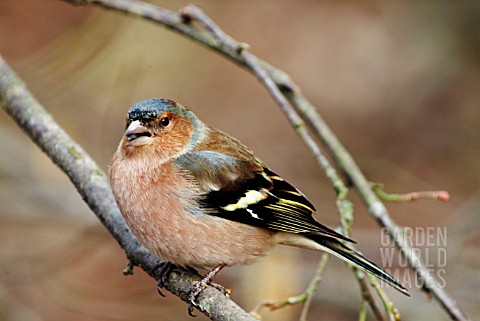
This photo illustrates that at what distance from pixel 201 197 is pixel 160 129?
447 mm

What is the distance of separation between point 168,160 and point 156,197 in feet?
0.86

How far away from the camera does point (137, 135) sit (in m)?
3.74

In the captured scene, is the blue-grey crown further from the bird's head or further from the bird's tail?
the bird's tail

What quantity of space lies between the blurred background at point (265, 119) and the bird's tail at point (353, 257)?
5.50ft

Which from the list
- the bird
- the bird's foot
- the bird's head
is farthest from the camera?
the bird's head

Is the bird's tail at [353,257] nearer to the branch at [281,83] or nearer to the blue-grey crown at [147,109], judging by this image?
the branch at [281,83]

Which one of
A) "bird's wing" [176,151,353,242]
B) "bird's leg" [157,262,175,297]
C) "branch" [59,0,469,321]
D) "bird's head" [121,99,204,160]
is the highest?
"branch" [59,0,469,321]

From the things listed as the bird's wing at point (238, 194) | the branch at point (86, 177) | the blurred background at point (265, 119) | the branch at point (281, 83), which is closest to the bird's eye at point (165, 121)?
the bird's wing at point (238, 194)

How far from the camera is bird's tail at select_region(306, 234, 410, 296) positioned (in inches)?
132

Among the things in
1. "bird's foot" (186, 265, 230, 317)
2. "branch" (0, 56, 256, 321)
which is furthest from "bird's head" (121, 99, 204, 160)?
"bird's foot" (186, 265, 230, 317)

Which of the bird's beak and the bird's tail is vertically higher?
the bird's beak

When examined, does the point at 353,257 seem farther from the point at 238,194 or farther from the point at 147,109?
the point at 147,109

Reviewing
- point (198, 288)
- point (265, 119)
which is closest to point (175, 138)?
point (198, 288)

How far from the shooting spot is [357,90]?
10.2 m
